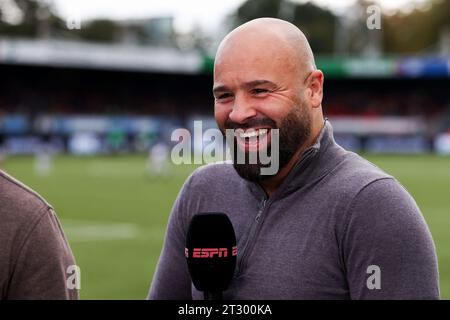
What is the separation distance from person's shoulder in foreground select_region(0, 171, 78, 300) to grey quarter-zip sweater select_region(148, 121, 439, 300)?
0.69 meters

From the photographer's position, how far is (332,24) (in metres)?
78.9

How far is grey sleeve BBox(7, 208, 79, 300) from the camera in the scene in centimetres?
210

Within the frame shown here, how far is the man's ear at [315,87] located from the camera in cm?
272

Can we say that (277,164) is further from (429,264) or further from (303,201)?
(429,264)

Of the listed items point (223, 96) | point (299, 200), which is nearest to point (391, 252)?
point (299, 200)

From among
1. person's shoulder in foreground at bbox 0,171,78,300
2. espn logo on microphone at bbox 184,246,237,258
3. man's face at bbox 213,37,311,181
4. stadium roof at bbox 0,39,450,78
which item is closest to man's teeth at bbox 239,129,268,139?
man's face at bbox 213,37,311,181

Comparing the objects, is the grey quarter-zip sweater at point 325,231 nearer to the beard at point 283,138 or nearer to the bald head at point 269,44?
the beard at point 283,138

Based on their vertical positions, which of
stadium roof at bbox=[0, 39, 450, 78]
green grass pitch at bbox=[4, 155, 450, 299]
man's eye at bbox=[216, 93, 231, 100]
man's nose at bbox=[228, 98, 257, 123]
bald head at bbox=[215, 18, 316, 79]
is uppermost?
stadium roof at bbox=[0, 39, 450, 78]

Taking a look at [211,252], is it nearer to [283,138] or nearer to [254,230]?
[254,230]

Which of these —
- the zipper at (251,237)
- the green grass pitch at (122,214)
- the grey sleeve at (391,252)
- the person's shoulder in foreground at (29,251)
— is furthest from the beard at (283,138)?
the green grass pitch at (122,214)

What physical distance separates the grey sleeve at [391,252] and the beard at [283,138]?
37cm

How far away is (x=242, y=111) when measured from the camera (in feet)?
8.60

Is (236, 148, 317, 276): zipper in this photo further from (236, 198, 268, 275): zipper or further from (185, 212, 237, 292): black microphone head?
(185, 212, 237, 292): black microphone head

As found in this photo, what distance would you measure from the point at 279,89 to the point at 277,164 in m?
0.26
